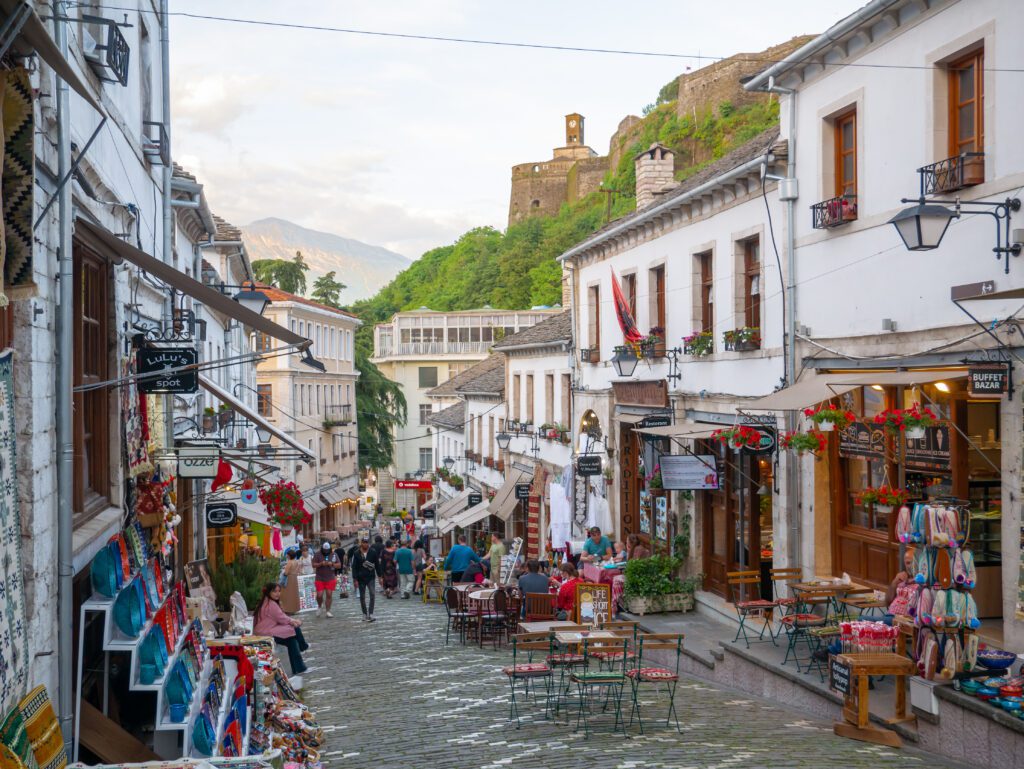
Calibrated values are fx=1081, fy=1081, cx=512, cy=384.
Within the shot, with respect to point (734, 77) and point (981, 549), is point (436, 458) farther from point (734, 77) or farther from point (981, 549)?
point (981, 549)

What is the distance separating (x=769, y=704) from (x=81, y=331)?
7924 mm

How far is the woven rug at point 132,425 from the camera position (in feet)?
32.9

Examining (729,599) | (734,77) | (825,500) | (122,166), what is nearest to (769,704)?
(825,500)

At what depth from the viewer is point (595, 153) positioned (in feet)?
342

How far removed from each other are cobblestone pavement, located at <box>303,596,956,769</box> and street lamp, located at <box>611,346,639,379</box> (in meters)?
7.51

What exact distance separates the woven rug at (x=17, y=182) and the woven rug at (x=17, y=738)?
6.84 ft

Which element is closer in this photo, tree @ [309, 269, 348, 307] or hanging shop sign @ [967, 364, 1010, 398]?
hanging shop sign @ [967, 364, 1010, 398]

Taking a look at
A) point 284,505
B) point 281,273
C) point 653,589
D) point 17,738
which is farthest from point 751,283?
point 281,273

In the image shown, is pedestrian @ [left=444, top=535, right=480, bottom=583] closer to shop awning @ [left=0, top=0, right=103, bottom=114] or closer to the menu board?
the menu board

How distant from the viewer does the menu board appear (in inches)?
679

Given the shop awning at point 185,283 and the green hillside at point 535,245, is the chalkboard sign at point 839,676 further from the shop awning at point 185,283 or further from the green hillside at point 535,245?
the green hillside at point 535,245

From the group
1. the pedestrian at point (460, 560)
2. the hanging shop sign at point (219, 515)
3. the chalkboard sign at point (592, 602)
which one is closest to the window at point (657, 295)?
the pedestrian at point (460, 560)

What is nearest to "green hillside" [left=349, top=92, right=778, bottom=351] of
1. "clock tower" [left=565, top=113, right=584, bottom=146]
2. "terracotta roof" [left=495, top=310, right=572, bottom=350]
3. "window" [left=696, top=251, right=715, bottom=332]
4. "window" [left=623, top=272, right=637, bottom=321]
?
"clock tower" [left=565, top=113, right=584, bottom=146]

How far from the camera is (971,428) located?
1172cm
